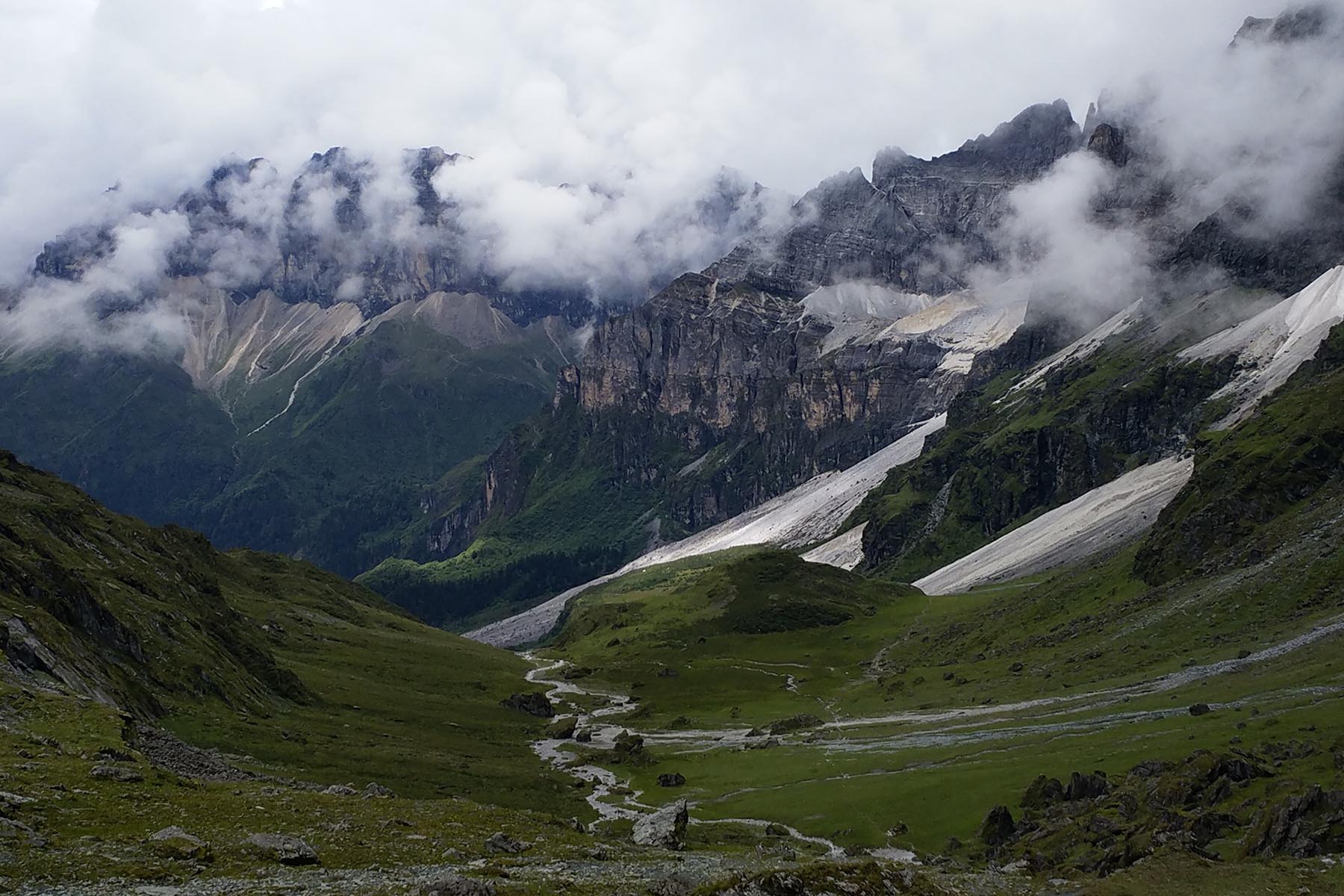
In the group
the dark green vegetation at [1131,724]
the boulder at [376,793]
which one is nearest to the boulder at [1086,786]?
the dark green vegetation at [1131,724]

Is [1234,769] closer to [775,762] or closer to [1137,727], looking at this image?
[1137,727]

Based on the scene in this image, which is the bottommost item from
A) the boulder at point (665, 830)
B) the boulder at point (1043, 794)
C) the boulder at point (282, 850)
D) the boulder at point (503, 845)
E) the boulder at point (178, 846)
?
the boulder at point (1043, 794)

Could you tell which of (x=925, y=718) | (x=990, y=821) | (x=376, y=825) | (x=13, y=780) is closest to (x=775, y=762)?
(x=925, y=718)

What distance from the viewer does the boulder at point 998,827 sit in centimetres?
7819

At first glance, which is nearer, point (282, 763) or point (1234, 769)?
point (1234, 769)

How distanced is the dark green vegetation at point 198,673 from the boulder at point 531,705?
9.79 metres

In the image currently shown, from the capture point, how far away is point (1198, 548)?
179 meters

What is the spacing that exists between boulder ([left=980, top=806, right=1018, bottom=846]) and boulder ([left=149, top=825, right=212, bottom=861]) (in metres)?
52.4

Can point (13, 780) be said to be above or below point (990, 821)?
above

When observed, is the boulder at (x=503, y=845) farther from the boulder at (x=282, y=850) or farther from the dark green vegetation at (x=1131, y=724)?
the dark green vegetation at (x=1131, y=724)

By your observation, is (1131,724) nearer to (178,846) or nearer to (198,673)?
(198,673)

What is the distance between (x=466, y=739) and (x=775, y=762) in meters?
38.2

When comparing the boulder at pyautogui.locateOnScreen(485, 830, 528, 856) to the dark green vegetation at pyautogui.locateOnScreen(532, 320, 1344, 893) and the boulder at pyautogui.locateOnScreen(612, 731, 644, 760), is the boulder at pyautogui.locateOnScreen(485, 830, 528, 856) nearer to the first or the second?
the dark green vegetation at pyautogui.locateOnScreen(532, 320, 1344, 893)

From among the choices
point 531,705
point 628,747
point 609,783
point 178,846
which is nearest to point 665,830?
point 178,846
